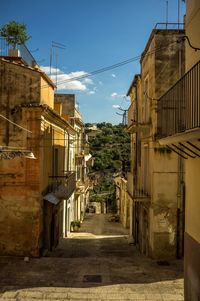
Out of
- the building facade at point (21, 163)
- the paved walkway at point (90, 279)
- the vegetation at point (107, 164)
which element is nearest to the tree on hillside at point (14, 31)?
the building facade at point (21, 163)

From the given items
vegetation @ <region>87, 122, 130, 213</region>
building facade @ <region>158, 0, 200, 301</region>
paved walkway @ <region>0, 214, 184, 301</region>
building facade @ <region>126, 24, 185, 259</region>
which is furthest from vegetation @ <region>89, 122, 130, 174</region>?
building facade @ <region>158, 0, 200, 301</region>

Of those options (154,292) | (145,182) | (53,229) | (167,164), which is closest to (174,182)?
(167,164)

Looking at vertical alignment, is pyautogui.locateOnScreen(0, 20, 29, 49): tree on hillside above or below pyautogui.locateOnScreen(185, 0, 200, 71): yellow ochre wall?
above

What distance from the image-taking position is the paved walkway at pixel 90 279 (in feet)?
23.2

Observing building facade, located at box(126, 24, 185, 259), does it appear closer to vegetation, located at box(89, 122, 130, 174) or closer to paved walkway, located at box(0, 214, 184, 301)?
paved walkway, located at box(0, 214, 184, 301)

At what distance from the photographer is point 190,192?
16.6 feet

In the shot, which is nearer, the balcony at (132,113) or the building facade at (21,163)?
the building facade at (21,163)

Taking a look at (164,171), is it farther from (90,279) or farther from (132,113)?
(132,113)

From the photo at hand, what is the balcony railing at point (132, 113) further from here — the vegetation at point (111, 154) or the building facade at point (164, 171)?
the vegetation at point (111, 154)

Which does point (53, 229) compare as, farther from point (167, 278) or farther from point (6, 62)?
point (6, 62)

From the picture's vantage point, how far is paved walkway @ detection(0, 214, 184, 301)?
278 inches

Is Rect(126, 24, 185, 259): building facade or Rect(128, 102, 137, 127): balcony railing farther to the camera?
Rect(128, 102, 137, 127): balcony railing

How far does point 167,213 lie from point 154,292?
4.00 meters

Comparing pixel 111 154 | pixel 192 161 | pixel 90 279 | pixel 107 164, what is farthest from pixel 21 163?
pixel 111 154
